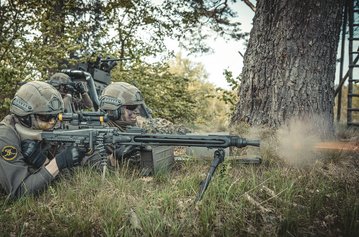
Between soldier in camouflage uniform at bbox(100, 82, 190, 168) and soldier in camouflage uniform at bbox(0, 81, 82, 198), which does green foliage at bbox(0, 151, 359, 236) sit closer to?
soldier in camouflage uniform at bbox(0, 81, 82, 198)

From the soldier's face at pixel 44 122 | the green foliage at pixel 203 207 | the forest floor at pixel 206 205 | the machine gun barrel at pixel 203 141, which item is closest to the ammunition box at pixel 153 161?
the forest floor at pixel 206 205

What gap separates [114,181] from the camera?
318 centimetres

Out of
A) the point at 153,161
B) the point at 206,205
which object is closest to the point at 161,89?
the point at 153,161

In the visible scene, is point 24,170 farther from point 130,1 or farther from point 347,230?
point 130,1

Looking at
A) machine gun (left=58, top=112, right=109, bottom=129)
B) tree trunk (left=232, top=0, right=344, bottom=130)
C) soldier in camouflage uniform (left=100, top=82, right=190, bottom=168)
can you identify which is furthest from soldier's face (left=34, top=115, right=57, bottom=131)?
tree trunk (left=232, top=0, right=344, bottom=130)

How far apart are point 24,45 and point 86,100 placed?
5.76ft

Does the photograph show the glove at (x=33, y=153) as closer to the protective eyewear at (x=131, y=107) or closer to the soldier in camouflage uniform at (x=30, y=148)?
the soldier in camouflage uniform at (x=30, y=148)

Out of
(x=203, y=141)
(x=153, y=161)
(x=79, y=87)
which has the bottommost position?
(x=153, y=161)

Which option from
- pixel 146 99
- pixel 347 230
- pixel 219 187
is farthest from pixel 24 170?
pixel 146 99

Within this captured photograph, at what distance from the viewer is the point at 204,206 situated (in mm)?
2582

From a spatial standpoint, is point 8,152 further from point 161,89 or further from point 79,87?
point 161,89

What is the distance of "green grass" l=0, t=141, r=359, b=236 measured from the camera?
7.59 feet

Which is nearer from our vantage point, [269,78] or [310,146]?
[310,146]

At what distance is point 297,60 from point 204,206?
2830 mm
